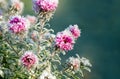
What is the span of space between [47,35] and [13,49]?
1.19ft

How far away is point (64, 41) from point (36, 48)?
31cm

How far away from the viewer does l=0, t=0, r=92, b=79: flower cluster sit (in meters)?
4.68

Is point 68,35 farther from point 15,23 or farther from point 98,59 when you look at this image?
point 98,59

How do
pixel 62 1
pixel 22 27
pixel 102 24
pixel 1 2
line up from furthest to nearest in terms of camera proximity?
1. pixel 62 1
2. pixel 102 24
3. pixel 1 2
4. pixel 22 27

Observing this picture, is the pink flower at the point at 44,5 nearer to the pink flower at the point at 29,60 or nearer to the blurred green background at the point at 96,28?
the pink flower at the point at 29,60

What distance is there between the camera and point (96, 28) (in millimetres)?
14773

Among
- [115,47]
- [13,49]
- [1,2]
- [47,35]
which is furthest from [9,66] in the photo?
[115,47]

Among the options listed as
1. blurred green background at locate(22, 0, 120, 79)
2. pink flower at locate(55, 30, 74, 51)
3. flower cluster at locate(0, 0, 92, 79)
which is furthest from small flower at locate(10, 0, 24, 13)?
blurred green background at locate(22, 0, 120, 79)

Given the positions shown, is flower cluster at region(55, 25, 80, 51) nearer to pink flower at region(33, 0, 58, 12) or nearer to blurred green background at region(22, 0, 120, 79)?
pink flower at region(33, 0, 58, 12)

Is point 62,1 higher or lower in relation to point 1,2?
higher

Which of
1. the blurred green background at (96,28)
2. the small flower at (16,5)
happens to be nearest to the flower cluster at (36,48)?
the small flower at (16,5)

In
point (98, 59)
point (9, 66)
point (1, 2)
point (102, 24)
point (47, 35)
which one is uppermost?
point (102, 24)

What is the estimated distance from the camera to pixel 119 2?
51.5 feet

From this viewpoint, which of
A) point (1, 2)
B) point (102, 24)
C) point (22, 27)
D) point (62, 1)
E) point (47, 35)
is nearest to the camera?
point (22, 27)
